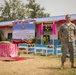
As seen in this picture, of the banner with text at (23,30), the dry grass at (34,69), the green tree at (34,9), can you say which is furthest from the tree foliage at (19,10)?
the dry grass at (34,69)

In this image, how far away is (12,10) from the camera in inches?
2130

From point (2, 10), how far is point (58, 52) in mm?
39509

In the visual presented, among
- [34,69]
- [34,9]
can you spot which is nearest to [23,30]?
[34,69]

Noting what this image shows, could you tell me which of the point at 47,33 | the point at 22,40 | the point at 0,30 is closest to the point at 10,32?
the point at 0,30

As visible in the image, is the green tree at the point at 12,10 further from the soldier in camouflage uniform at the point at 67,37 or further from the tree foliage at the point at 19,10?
the soldier in camouflage uniform at the point at 67,37

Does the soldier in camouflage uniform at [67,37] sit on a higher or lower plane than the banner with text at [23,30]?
lower

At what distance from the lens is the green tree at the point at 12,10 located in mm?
53094

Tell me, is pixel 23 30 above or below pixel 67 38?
above

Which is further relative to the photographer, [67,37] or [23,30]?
[23,30]

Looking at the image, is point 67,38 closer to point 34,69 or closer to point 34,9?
point 34,69

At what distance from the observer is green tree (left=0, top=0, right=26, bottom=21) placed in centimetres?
5309

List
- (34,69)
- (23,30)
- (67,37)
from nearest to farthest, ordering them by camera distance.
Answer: (34,69), (67,37), (23,30)

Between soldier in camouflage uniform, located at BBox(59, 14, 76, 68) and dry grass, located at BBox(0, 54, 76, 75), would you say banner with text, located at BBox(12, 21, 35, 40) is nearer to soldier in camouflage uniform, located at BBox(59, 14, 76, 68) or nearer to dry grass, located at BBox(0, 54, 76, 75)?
dry grass, located at BBox(0, 54, 76, 75)

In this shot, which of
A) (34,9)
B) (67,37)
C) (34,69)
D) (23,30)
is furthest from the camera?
(34,9)
